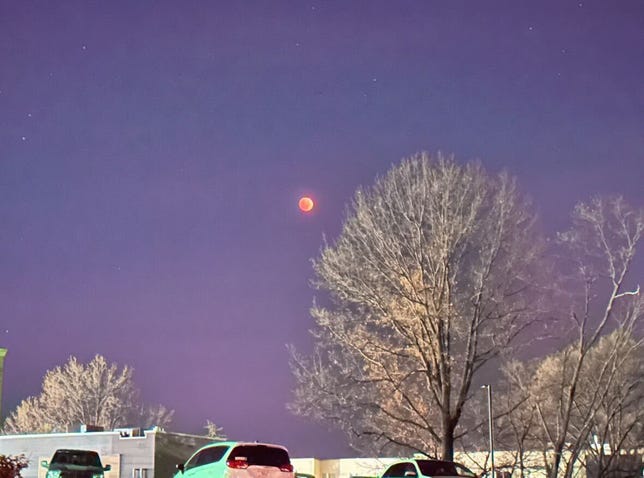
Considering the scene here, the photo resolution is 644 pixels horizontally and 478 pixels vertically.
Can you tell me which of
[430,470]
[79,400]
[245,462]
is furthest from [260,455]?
[79,400]

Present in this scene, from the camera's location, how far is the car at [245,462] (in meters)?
21.7

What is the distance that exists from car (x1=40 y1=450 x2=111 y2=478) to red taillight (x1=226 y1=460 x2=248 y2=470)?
1200 cm

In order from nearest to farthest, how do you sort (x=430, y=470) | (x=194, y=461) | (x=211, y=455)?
(x=211, y=455), (x=194, y=461), (x=430, y=470)

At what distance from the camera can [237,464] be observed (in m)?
21.7

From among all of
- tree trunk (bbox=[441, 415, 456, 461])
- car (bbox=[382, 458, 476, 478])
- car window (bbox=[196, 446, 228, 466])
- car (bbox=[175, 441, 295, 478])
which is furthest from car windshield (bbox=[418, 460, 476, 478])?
tree trunk (bbox=[441, 415, 456, 461])

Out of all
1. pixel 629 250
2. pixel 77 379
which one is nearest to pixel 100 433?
pixel 629 250

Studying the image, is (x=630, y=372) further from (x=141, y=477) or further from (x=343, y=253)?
(x=141, y=477)

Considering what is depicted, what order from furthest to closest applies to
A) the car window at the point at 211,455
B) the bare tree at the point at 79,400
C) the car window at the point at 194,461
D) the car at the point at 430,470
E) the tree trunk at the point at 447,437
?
the bare tree at the point at 79,400, the tree trunk at the point at 447,437, the car at the point at 430,470, the car window at the point at 194,461, the car window at the point at 211,455

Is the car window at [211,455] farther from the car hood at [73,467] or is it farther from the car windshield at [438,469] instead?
the car hood at [73,467]

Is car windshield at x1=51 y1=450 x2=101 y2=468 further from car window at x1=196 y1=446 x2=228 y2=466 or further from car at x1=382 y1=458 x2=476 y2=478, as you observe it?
car at x1=382 y1=458 x2=476 y2=478

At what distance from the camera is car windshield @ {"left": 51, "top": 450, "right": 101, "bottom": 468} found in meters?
31.8

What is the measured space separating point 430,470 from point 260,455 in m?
6.61

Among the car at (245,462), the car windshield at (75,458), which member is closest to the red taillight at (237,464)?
the car at (245,462)

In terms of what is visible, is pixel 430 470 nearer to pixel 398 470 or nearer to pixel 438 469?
pixel 438 469
